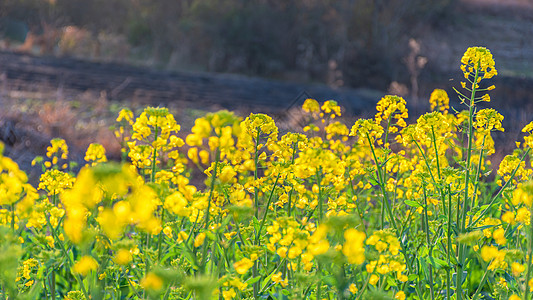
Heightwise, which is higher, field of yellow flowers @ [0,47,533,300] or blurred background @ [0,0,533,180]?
blurred background @ [0,0,533,180]

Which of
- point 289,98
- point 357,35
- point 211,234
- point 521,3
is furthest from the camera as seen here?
point 521,3

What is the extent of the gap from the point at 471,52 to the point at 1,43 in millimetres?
18226

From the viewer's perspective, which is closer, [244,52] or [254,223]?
[254,223]

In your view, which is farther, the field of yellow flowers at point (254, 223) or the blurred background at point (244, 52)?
the blurred background at point (244, 52)

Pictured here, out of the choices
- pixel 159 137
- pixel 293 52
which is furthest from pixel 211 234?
pixel 293 52

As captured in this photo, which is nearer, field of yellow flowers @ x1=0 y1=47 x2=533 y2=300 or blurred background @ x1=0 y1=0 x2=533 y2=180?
field of yellow flowers @ x1=0 y1=47 x2=533 y2=300

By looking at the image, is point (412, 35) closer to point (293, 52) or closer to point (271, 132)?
point (293, 52)

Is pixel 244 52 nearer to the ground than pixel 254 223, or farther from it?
farther from it

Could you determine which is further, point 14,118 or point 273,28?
point 273,28

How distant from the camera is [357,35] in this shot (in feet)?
62.8

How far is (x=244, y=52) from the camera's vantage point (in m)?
18.0

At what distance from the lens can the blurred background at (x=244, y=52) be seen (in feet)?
41.0

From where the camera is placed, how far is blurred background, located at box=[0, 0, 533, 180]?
12.5 metres

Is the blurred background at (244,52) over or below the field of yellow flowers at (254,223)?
over
